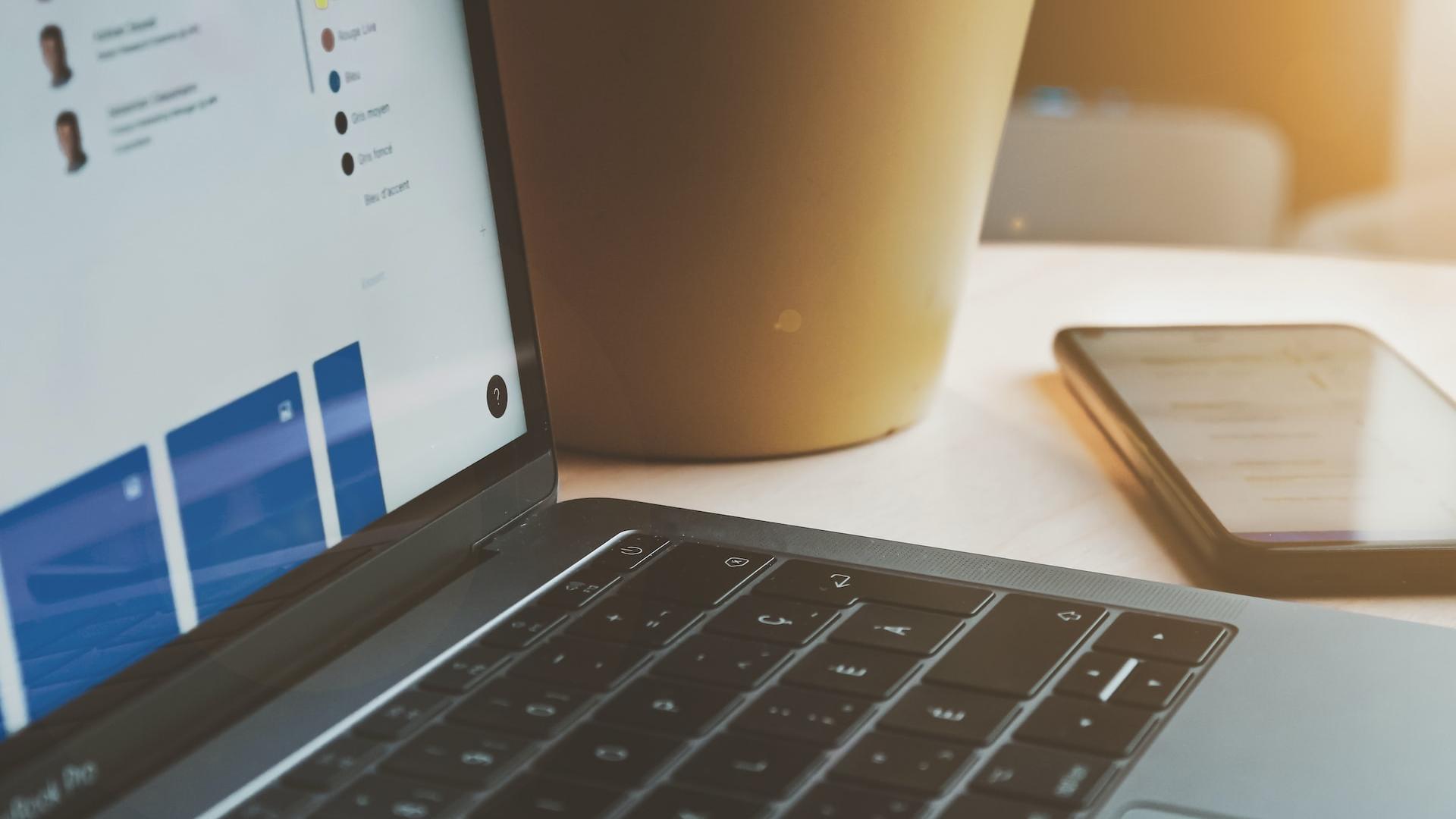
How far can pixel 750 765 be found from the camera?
29cm

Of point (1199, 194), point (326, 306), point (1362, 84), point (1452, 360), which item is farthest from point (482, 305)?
point (1362, 84)

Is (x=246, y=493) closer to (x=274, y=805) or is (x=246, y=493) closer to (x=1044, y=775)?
(x=274, y=805)

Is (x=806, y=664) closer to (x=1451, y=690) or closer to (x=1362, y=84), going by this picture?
(x=1451, y=690)

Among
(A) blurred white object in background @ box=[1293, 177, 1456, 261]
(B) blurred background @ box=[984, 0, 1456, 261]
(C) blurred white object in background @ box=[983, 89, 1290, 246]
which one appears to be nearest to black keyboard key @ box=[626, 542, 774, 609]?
(C) blurred white object in background @ box=[983, 89, 1290, 246]

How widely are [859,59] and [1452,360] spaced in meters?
0.35

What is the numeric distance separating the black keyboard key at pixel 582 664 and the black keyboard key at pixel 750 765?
0.04m

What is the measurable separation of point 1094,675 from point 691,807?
0.11 metres

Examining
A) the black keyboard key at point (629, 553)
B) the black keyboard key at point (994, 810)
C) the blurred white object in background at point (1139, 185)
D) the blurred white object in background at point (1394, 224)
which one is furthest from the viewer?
the blurred white object in background at point (1394, 224)

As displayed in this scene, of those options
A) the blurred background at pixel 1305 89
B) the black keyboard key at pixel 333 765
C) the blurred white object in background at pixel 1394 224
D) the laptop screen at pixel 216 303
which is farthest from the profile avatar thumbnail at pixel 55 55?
the blurred white object in background at pixel 1394 224

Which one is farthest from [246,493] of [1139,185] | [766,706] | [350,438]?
[1139,185]

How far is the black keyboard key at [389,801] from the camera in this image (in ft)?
0.91

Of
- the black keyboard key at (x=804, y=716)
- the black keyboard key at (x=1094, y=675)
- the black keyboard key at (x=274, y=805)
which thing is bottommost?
the black keyboard key at (x=1094, y=675)

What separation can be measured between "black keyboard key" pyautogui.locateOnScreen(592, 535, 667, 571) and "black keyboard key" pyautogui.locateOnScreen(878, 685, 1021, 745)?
0.10 m

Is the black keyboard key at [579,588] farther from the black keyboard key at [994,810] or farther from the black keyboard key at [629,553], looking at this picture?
the black keyboard key at [994,810]
